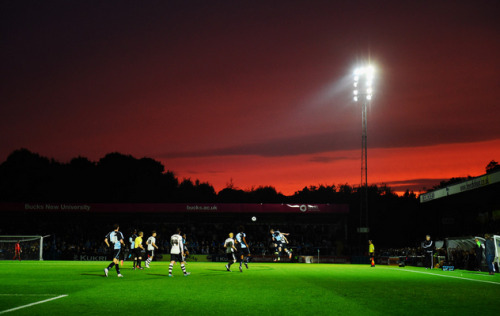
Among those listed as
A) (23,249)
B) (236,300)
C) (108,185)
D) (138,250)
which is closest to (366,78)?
(138,250)

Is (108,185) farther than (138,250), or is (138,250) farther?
(108,185)

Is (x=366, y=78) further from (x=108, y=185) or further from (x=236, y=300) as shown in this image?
(x=108, y=185)

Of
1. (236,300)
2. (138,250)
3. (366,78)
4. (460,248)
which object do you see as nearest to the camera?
(236,300)

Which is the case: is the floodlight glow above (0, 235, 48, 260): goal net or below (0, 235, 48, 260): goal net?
above

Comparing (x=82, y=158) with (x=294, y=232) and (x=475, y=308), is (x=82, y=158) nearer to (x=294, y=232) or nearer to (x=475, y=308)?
(x=294, y=232)

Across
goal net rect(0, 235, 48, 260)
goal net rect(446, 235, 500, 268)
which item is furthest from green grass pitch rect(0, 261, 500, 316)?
goal net rect(0, 235, 48, 260)

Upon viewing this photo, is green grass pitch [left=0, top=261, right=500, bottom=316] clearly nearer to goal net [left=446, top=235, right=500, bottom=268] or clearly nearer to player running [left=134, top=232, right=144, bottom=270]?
player running [left=134, top=232, right=144, bottom=270]

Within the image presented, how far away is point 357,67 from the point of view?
1656 inches

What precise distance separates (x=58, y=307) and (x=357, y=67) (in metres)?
35.8

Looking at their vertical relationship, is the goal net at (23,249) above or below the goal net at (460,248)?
below

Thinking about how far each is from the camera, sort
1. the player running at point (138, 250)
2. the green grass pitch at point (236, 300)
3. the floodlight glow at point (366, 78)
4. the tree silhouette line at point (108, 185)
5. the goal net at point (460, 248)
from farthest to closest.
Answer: the tree silhouette line at point (108, 185) < the floodlight glow at point (366, 78) < the goal net at point (460, 248) < the player running at point (138, 250) < the green grass pitch at point (236, 300)

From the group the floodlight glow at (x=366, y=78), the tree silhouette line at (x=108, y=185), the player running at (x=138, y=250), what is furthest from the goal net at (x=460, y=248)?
the tree silhouette line at (x=108, y=185)

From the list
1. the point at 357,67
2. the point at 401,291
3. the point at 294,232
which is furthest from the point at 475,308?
the point at 294,232

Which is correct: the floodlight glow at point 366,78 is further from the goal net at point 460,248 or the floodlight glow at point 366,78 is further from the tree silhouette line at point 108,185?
the tree silhouette line at point 108,185
